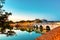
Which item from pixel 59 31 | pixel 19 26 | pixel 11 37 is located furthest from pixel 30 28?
pixel 59 31

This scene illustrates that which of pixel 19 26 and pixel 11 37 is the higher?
pixel 19 26

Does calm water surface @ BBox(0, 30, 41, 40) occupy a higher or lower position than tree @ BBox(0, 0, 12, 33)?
lower

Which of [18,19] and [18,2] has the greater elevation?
[18,2]

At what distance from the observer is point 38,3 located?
3.66 meters

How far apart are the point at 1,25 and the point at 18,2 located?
595mm

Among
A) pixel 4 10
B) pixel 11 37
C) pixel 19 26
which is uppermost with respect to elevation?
pixel 4 10

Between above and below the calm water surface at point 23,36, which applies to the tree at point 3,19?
above

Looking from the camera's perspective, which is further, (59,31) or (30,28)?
(30,28)

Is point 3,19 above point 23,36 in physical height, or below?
above

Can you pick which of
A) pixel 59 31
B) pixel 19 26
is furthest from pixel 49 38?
pixel 19 26

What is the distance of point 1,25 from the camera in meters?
3.67

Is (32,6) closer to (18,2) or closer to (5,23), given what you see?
(18,2)

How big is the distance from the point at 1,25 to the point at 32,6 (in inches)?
29.8

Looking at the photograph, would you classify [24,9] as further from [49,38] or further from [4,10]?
[49,38]
